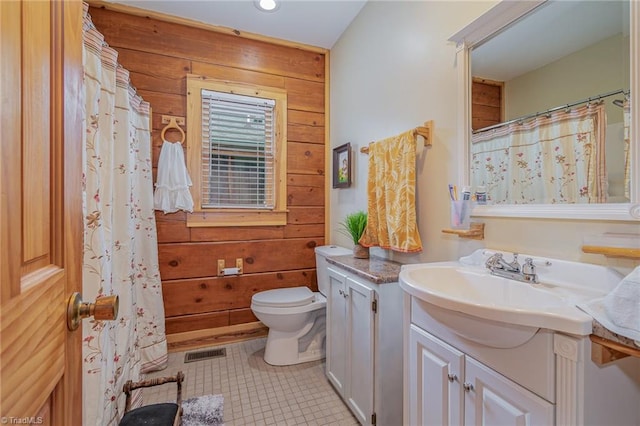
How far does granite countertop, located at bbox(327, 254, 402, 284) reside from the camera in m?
1.40

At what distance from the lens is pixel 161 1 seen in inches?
87.6

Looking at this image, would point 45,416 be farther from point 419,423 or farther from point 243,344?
point 243,344

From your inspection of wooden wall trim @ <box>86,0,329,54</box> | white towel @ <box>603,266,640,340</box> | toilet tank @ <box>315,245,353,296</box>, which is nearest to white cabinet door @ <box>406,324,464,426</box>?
white towel @ <box>603,266,640,340</box>

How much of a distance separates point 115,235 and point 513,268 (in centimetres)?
192

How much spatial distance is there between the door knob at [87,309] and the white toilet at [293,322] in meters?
1.48

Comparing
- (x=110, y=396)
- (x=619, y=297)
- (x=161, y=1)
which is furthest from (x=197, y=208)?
(x=619, y=297)

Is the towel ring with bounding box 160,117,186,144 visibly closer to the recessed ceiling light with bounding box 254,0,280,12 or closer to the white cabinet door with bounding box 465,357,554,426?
the recessed ceiling light with bounding box 254,0,280,12

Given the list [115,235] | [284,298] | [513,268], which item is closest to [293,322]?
[284,298]

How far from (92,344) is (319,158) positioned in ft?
7.04

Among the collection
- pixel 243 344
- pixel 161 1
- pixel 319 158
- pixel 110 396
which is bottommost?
pixel 243 344

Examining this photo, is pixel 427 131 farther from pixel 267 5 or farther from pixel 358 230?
pixel 267 5

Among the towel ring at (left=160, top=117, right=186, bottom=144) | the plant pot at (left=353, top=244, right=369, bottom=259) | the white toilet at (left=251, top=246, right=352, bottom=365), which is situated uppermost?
the towel ring at (left=160, top=117, right=186, bottom=144)

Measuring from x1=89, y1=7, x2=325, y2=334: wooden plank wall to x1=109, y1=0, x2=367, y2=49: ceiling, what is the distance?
0.36ft

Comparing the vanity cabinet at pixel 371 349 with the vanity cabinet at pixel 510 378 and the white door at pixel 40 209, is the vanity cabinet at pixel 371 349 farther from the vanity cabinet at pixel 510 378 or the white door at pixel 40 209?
the white door at pixel 40 209
